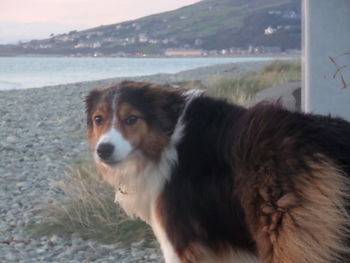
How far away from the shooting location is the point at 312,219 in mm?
3562

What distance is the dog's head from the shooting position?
4.47 meters

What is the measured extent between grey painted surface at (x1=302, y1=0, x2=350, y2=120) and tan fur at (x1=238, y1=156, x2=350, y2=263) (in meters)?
4.37

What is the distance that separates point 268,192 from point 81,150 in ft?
27.4

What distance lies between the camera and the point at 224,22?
38.9 metres

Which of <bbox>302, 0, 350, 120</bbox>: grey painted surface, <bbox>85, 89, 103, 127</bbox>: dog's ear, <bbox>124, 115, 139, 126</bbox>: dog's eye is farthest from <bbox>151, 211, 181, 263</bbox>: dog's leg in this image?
<bbox>302, 0, 350, 120</bbox>: grey painted surface

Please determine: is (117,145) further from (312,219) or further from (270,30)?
(270,30)

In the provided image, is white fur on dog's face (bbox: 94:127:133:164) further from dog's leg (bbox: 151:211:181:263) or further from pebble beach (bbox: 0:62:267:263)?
pebble beach (bbox: 0:62:267:263)

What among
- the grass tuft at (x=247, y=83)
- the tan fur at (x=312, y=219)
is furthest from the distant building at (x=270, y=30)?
the tan fur at (x=312, y=219)

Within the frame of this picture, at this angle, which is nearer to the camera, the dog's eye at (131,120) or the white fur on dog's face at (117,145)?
the white fur on dog's face at (117,145)

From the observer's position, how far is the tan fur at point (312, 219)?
11.5 ft

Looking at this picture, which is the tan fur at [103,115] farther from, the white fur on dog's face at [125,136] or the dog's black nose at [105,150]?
the dog's black nose at [105,150]

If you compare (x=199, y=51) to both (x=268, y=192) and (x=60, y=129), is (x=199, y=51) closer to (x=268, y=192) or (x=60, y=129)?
(x=60, y=129)

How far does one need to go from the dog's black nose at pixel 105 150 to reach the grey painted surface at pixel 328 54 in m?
4.05

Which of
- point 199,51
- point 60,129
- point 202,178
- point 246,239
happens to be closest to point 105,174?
point 202,178
